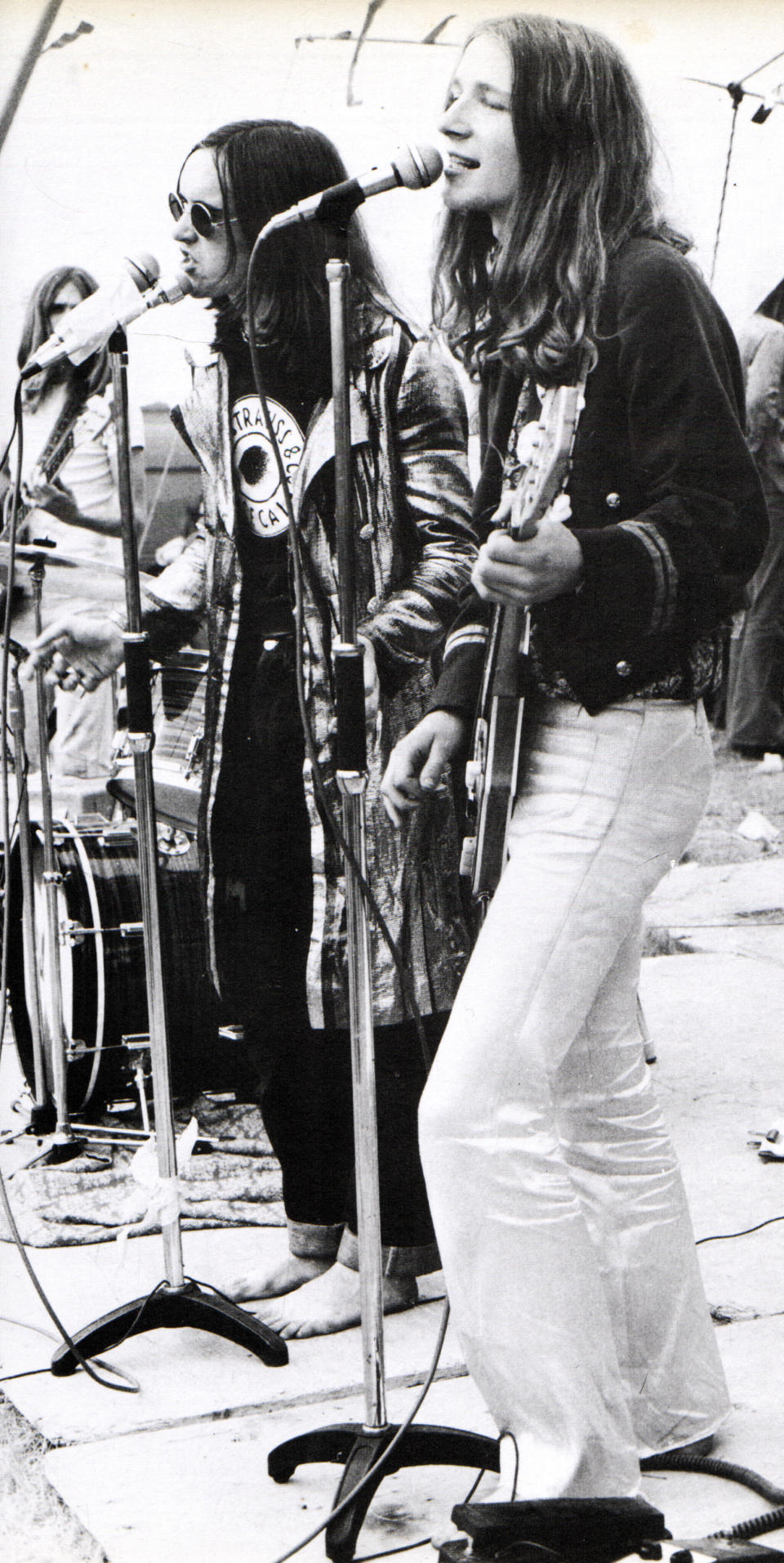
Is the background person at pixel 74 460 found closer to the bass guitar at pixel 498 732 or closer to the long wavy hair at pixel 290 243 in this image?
the long wavy hair at pixel 290 243

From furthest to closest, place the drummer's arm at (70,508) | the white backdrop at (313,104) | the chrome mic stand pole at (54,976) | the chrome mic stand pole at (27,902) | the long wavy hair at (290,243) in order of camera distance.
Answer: the chrome mic stand pole at (54,976), the chrome mic stand pole at (27,902), the drummer's arm at (70,508), the long wavy hair at (290,243), the white backdrop at (313,104)

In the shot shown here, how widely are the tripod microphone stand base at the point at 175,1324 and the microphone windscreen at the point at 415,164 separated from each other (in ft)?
6.22

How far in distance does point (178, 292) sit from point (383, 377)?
38 centimetres

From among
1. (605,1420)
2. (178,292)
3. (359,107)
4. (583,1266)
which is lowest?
(605,1420)

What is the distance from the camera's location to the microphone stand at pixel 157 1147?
2670 mm

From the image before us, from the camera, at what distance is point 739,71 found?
2660 millimetres

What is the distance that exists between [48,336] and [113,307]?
0.48 m

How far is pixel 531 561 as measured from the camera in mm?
2148

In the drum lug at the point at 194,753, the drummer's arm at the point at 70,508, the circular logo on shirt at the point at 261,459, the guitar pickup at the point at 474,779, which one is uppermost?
the circular logo on shirt at the point at 261,459

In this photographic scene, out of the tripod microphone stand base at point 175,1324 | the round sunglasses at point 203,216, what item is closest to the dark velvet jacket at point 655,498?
the round sunglasses at point 203,216

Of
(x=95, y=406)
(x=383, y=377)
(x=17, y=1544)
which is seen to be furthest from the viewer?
(x=95, y=406)

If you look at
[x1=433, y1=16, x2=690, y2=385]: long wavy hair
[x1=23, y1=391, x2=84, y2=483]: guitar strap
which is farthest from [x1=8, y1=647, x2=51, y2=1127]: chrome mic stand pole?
[x1=433, y1=16, x2=690, y2=385]: long wavy hair

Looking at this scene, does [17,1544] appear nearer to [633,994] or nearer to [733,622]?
[633,994]

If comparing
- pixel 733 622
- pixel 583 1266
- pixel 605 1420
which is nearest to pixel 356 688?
pixel 733 622
